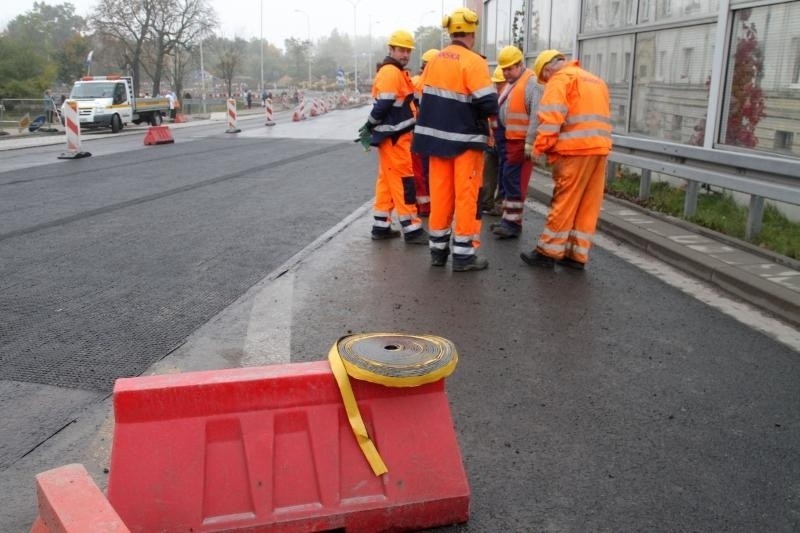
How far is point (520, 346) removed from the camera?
4660 millimetres

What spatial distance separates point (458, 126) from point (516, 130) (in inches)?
70.7

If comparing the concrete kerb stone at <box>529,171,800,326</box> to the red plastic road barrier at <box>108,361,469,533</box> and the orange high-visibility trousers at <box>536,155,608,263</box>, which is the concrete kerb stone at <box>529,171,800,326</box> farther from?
the red plastic road barrier at <box>108,361,469,533</box>

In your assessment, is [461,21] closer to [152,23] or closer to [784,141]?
[784,141]

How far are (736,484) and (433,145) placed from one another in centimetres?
401

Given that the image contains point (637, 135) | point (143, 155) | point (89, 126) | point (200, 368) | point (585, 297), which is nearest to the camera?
point (200, 368)

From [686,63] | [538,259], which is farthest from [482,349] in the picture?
[686,63]

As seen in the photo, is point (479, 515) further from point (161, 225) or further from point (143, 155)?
point (143, 155)

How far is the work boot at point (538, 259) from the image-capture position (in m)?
6.67

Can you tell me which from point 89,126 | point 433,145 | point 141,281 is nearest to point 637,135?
point 433,145

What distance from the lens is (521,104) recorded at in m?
7.92

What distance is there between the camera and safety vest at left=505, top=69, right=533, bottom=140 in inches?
311

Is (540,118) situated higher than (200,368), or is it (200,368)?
(540,118)

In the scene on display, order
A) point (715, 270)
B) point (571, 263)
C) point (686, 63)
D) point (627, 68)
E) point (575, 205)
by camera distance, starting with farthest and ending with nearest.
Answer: point (627, 68), point (686, 63), point (571, 263), point (575, 205), point (715, 270)

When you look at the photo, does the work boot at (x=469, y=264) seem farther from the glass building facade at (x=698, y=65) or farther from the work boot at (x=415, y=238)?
the glass building facade at (x=698, y=65)
